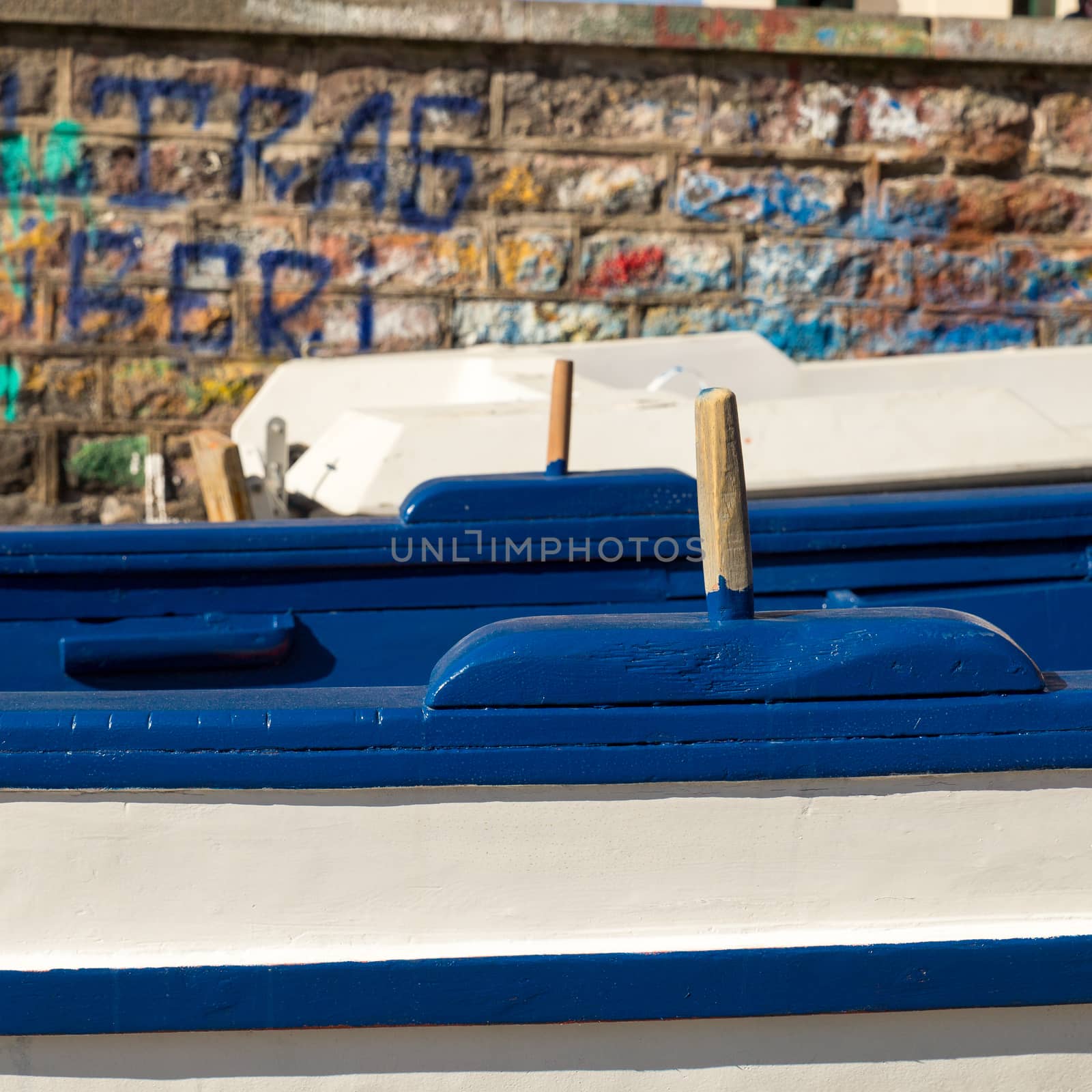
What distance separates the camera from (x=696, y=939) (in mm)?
1190

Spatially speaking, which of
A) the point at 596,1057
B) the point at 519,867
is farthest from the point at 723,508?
the point at 596,1057

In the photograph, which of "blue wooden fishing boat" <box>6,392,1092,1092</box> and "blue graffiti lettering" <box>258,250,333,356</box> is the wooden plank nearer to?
"blue graffiti lettering" <box>258,250,333,356</box>

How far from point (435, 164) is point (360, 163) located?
0.88 feet

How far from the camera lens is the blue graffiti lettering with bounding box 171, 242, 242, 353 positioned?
4332 mm

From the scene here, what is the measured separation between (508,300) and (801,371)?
3.64 feet

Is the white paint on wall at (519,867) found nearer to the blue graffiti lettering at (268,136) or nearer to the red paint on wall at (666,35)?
the blue graffiti lettering at (268,136)

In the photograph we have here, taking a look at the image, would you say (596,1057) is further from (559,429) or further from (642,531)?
(559,429)

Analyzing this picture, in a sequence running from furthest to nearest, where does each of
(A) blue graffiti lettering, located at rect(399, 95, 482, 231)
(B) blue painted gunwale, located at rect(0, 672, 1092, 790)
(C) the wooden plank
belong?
(A) blue graffiti lettering, located at rect(399, 95, 482, 231) → (C) the wooden plank → (B) blue painted gunwale, located at rect(0, 672, 1092, 790)

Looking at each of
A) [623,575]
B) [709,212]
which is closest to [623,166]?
[709,212]

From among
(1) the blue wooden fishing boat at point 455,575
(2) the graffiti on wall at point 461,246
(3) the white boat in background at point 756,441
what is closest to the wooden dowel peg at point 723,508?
(1) the blue wooden fishing boat at point 455,575

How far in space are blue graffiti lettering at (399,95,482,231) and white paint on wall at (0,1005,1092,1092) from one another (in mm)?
3597

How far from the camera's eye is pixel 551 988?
1172mm

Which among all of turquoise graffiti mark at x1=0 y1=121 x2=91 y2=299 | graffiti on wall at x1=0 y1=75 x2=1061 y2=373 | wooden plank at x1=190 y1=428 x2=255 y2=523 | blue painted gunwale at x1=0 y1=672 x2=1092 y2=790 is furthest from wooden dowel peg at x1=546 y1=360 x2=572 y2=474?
turquoise graffiti mark at x1=0 y1=121 x2=91 y2=299

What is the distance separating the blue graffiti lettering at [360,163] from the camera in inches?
171
